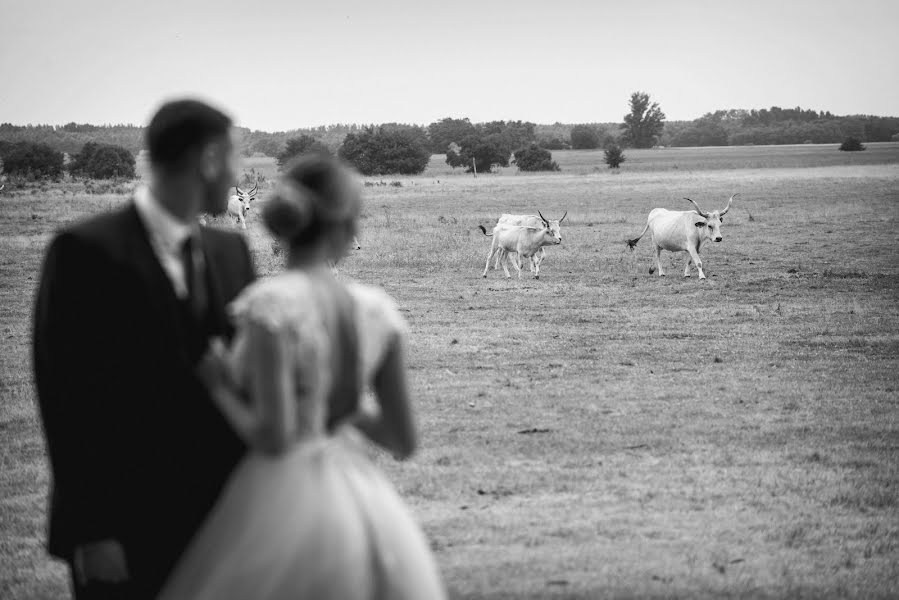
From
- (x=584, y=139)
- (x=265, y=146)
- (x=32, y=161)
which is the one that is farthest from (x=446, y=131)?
(x=32, y=161)

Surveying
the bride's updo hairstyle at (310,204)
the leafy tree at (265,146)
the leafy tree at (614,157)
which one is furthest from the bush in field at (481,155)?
the bride's updo hairstyle at (310,204)

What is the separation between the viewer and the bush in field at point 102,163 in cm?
8206

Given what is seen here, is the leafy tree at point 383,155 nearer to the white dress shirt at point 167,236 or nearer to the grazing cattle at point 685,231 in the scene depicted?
the grazing cattle at point 685,231

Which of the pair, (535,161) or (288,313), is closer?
(288,313)

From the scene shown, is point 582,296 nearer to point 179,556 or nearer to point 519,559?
point 519,559

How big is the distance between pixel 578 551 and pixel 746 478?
2212 millimetres

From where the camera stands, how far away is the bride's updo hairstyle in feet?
Answer: 8.87

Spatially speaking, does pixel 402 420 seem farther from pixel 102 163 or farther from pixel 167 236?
pixel 102 163

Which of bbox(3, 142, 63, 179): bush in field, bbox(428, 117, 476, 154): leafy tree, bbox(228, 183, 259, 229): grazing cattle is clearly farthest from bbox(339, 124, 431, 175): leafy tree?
bbox(228, 183, 259, 229): grazing cattle

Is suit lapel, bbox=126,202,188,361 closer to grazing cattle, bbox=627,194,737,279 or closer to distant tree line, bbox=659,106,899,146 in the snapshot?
grazing cattle, bbox=627,194,737,279

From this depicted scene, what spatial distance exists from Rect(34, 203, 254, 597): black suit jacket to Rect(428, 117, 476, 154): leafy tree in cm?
13100

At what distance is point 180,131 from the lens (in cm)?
305

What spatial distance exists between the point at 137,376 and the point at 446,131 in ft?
451

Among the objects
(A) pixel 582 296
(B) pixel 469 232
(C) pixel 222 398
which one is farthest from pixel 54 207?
(C) pixel 222 398
